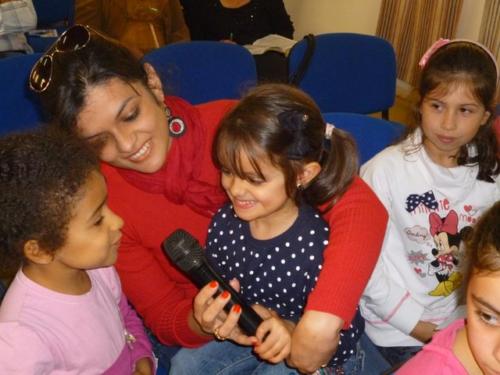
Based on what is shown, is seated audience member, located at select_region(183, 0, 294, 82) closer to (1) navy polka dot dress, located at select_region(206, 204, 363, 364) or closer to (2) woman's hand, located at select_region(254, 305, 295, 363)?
(1) navy polka dot dress, located at select_region(206, 204, 363, 364)

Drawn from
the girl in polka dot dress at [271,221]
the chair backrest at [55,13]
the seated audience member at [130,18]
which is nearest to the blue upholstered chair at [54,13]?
the chair backrest at [55,13]

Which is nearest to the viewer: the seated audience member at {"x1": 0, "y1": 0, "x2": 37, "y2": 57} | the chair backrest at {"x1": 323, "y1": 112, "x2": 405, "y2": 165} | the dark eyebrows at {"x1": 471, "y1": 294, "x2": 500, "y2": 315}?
the dark eyebrows at {"x1": 471, "y1": 294, "x2": 500, "y2": 315}

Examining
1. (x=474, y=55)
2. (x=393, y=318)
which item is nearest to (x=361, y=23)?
(x=474, y=55)

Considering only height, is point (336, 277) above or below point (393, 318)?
above

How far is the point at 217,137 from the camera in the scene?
45.6 inches

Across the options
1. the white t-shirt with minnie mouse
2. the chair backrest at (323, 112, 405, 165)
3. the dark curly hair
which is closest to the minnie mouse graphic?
the white t-shirt with minnie mouse

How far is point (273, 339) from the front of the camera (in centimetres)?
97

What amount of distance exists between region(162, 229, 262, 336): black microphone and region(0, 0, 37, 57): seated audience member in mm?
2048

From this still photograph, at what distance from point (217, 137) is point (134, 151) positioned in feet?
0.59

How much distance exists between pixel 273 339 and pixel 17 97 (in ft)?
4.00

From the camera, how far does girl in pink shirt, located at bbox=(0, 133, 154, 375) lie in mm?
987

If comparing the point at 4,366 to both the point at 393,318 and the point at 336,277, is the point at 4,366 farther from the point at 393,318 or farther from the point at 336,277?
the point at 393,318

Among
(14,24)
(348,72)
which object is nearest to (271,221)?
(348,72)

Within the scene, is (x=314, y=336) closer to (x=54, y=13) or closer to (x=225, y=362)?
(x=225, y=362)
